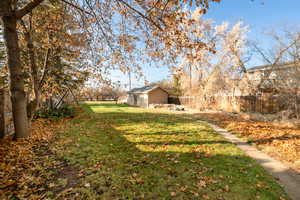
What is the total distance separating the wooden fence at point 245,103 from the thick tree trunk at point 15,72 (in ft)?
43.7

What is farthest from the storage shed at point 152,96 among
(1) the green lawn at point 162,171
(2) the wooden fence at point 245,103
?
(1) the green lawn at point 162,171

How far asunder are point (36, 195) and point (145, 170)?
2.10m

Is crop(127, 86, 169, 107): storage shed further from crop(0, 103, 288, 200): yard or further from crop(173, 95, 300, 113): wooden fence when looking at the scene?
crop(0, 103, 288, 200): yard

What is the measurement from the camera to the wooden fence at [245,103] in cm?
1004

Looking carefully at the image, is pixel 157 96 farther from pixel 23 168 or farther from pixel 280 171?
pixel 23 168

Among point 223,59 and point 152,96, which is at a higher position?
point 223,59

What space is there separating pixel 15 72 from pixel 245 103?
51.8 feet

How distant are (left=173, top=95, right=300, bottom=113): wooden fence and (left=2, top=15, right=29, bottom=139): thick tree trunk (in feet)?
43.7

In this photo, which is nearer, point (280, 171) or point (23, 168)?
point (23, 168)

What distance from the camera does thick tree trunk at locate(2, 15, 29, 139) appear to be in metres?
4.15

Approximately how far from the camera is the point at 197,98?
1830cm

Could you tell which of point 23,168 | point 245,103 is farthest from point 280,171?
point 245,103

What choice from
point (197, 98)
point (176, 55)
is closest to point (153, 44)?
point (176, 55)

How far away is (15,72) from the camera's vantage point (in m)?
4.32
